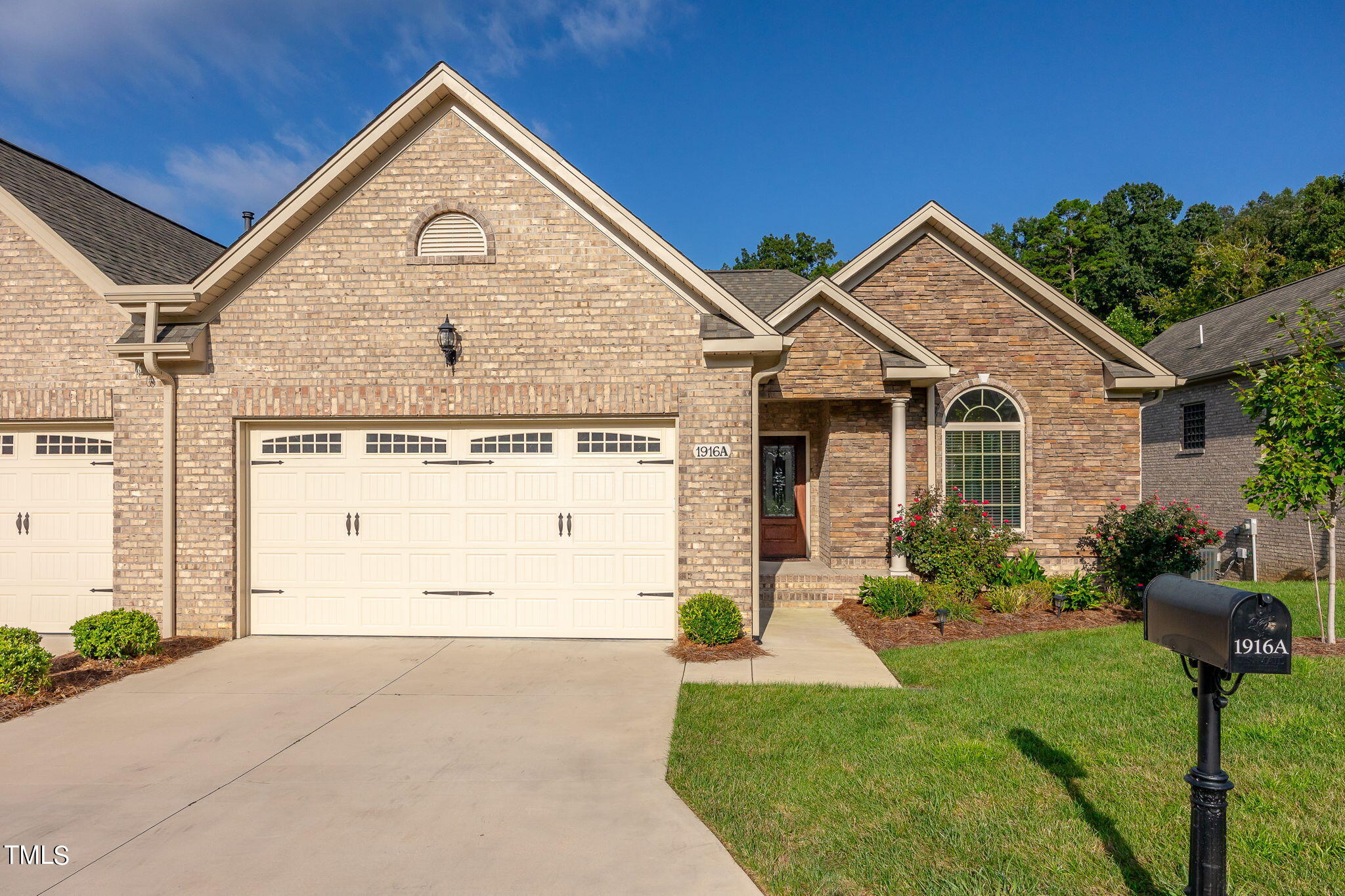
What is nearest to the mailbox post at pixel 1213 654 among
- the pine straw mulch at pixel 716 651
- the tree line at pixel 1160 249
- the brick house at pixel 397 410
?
the pine straw mulch at pixel 716 651

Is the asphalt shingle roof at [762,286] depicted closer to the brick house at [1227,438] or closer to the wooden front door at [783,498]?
the wooden front door at [783,498]

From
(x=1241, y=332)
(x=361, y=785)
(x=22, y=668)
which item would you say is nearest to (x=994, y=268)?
(x=1241, y=332)

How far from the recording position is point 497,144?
27.2 feet

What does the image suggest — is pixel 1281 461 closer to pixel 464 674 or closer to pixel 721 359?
pixel 721 359

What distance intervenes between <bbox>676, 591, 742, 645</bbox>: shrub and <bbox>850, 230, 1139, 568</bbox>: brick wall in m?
5.19

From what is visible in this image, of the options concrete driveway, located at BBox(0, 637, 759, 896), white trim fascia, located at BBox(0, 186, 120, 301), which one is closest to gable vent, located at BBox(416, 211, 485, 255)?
white trim fascia, located at BBox(0, 186, 120, 301)

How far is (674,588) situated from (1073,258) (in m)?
46.8

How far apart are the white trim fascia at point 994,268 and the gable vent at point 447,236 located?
5965 millimetres

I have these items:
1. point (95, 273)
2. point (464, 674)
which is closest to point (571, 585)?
point (464, 674)

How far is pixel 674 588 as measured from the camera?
8.41 metres

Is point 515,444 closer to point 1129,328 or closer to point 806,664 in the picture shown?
point 806,664

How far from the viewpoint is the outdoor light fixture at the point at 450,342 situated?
317 inches

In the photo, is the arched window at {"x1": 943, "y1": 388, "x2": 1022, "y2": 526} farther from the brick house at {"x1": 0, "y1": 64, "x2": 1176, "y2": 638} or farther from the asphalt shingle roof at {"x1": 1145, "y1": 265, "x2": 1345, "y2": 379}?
the asphalt shingle roof at {"x1": 1145, "y1": 265, "x2": 1345, "y2": 379}

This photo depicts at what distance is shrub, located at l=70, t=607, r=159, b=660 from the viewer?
7426mm
